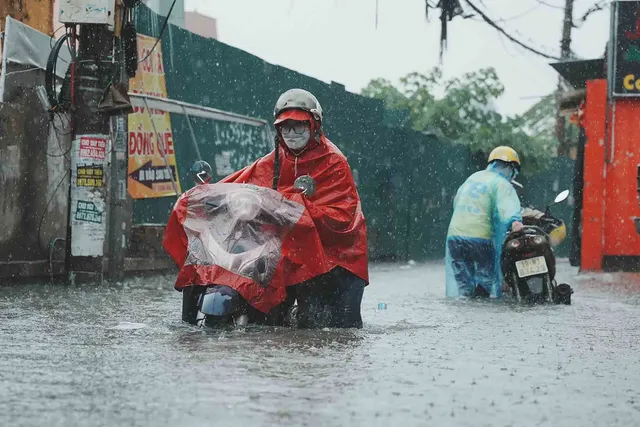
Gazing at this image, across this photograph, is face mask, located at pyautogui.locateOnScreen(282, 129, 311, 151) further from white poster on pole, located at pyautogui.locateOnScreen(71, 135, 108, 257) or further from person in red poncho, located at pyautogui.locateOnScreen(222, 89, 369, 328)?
white poster on pole, located at pyautogui.locateOnScreen(71, 135, 108, 257)

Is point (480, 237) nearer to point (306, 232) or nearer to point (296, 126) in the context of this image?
point (296, 126)

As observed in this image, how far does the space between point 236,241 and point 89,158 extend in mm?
5490

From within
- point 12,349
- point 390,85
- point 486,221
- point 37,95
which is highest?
point 390,85

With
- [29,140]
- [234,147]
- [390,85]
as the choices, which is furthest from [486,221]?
[390,85]

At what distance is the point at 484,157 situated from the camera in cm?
3039

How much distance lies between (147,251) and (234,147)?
2916 millimetres

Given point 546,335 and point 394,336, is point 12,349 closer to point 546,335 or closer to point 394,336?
point 394,336

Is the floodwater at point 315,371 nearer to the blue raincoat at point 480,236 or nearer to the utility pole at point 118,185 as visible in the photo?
the blue raincoat at point 480,236

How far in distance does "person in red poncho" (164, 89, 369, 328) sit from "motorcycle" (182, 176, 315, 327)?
6 cm

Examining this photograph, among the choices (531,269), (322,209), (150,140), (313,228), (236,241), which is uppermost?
(150,140)

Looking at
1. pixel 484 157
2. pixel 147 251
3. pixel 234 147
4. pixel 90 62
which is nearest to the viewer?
pixel 90 62

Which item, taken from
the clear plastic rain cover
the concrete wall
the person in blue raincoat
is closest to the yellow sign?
the concrete wall

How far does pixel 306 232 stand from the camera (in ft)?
26.7

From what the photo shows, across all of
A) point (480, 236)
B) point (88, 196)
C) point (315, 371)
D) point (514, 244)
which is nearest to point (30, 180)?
point (88, 196)
